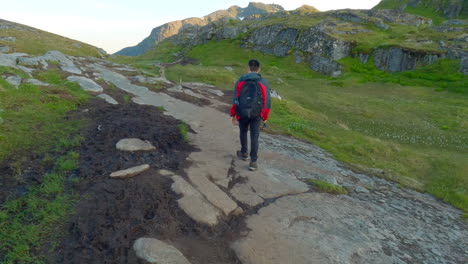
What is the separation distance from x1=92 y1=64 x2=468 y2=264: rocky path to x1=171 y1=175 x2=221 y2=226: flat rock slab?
0.02 meters

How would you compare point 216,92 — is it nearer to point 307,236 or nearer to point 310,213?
point 310,213

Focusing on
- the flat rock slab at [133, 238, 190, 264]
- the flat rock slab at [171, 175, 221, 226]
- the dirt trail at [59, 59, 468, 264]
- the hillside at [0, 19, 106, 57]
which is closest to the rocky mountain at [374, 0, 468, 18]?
the hillside at [0, 19, 106, 57]

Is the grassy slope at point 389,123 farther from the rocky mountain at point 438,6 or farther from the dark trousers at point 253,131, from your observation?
the rocky mountain at point 438,6

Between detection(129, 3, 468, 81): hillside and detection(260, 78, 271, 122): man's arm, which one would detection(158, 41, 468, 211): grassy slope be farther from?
detection(260, 78, 271, 122): man's arm

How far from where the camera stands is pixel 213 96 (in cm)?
2523

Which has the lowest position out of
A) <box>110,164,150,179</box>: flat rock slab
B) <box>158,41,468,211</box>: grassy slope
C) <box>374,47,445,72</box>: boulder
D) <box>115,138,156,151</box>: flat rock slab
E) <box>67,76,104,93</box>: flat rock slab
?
<box>158,41,468,211</box>: grassy slope

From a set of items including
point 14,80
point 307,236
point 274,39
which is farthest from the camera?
point 274,39

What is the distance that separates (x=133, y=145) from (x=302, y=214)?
5557 mm

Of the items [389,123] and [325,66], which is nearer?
[389,123]

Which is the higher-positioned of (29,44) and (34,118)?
(29,44)

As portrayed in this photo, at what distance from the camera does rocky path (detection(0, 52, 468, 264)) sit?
5.54 m

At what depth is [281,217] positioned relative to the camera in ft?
21.9

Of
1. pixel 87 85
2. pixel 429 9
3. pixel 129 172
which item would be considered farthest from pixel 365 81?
pixel 429 9

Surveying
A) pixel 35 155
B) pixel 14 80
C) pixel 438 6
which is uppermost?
pixel 438 6
